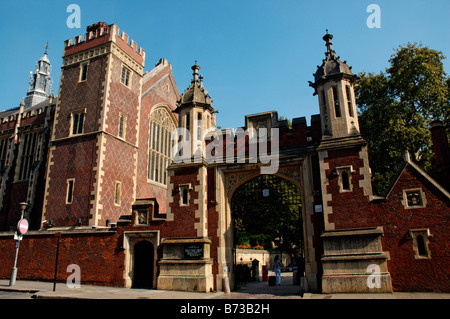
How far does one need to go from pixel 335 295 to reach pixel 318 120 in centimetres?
693

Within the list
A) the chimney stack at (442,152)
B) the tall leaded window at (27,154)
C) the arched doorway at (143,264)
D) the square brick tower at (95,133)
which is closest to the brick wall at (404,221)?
the chimney stack at (442,152)

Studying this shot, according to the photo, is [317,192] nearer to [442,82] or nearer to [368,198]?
[368,198]

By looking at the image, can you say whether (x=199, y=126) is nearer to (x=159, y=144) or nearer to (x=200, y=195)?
(x=200, y=195)

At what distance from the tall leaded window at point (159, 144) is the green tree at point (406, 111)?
1627 centimetres

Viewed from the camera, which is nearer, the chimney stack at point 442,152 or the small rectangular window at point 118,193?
the chimney stack at point 442,152

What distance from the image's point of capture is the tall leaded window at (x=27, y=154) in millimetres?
27531

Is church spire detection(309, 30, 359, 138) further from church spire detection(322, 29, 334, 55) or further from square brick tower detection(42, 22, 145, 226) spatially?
square brick tower detection(42, 22, 145, 226)

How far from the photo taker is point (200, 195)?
47.8 feet

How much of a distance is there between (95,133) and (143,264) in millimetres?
10038

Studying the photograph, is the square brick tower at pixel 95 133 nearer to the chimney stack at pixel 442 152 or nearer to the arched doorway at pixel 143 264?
the arched doorway at pixel 143 264

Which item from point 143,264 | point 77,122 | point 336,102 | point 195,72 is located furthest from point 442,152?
point 77,122

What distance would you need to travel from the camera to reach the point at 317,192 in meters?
12.9

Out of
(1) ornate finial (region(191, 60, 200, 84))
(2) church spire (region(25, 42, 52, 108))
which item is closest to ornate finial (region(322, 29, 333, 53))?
(1) ornate finial (region(191, 60, 200, 84))
